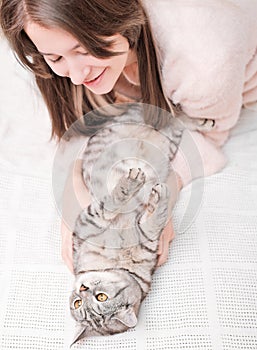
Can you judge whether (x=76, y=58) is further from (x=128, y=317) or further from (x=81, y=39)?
(x=128, y=317)

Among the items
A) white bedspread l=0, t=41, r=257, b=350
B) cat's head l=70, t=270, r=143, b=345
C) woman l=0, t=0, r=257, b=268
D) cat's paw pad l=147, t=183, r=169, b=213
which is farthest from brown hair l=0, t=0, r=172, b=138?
cat's head l=70, t=270, r=143, b=345

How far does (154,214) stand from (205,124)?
0.30 meters

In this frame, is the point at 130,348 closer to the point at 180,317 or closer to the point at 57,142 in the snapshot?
the point at 180,317

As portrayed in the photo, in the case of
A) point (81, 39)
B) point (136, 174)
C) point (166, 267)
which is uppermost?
point (81, 39)

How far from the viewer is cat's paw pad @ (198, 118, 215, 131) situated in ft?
4.34

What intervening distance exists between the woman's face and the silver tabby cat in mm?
177

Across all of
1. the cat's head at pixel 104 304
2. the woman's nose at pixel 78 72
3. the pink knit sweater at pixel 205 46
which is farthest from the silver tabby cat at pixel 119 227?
the woman's nose at pixel 78 72

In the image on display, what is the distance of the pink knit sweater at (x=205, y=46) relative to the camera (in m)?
1.20

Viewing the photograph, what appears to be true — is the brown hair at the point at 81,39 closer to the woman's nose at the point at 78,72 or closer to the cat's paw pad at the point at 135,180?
the woman's nose at the point at 78,72

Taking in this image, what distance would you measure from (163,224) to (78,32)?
0.41 metres

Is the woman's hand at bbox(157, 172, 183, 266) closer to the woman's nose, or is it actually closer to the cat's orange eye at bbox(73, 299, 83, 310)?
the cat's orange eye at bbox(73, 299, 83, 310)

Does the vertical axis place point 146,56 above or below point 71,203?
above

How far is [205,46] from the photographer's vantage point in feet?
3.96

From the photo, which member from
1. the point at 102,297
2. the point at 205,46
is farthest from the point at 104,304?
the point at 205,46
